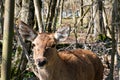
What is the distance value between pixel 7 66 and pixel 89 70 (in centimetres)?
333

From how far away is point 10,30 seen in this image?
4.14 metres

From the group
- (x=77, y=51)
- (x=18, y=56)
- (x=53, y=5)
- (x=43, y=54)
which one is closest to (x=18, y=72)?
(x=18, y=56)

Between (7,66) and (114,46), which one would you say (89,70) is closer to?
(114,46)

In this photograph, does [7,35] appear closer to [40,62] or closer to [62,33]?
[40,62]

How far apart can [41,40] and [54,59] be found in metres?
0.42

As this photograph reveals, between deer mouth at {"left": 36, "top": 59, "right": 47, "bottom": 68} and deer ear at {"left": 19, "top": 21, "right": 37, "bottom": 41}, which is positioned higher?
deer ear at {"left": 19, "top": 21, "right": 37, "bottom": 41}

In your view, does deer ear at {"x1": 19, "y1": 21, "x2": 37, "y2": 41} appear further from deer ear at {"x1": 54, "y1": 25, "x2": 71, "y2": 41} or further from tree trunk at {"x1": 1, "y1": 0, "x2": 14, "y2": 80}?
tree trunk at {"x1": 1, "y1": 0, "x2": 14, "y2": 80}

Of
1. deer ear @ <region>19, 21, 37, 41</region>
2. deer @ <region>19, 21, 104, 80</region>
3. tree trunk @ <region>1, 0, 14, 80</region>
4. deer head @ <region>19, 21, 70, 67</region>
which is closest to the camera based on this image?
tree trunk @ <region>1, 0, 14, 80</region>

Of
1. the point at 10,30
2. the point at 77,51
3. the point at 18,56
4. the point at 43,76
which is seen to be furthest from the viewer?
the point at 18,56

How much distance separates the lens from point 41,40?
5840 mm

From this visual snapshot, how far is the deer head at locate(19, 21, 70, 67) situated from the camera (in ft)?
17.9

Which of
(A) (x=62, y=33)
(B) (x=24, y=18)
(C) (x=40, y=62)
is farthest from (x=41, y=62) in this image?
(B) (x=24, y=18)

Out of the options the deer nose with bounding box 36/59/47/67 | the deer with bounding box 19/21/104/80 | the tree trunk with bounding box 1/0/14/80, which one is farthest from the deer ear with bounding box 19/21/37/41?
the tree trunk with bounding box 1/0/14/80

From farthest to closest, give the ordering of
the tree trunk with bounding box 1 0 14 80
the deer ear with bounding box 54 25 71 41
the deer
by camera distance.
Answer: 1. the deer ear with bounding box 54 25 71 41
2. the deer
3. the tree trunk with bounding box 1 0 14 80
